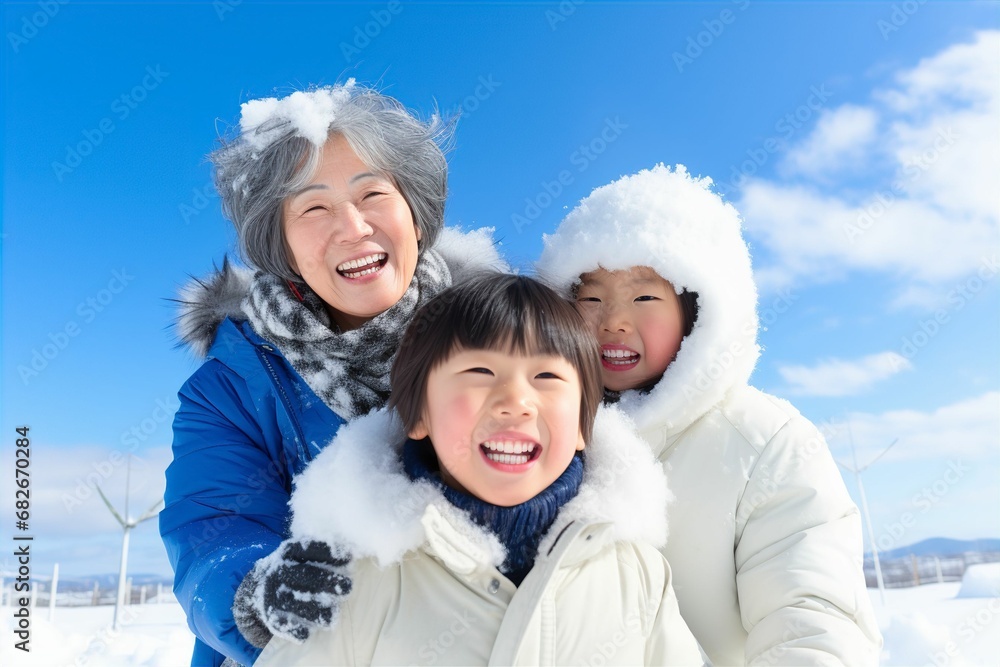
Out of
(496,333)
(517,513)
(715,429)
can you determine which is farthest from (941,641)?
(496,333)

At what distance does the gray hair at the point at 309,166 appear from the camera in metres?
3.33

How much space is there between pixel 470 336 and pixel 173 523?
4.88 feet

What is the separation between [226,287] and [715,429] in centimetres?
248

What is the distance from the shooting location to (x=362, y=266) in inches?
133

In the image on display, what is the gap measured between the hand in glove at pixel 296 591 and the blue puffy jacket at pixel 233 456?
0.36 m

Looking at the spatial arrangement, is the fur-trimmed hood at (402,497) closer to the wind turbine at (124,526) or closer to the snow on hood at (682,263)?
Result: the snow on hood at (682,263)

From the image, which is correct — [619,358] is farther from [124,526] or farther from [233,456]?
[124,526]

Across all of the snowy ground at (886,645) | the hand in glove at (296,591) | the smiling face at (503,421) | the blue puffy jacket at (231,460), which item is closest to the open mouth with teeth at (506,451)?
the smiling face at (503,421)

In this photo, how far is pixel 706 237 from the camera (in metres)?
3.21

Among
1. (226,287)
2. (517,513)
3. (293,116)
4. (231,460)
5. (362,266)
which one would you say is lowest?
(517,513)

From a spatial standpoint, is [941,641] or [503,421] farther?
[941,641]

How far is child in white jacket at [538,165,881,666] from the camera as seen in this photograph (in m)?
2.62

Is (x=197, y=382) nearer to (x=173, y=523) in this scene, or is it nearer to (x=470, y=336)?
(x=173, y=523)

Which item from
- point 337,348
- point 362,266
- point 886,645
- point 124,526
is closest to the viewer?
point 337,348
